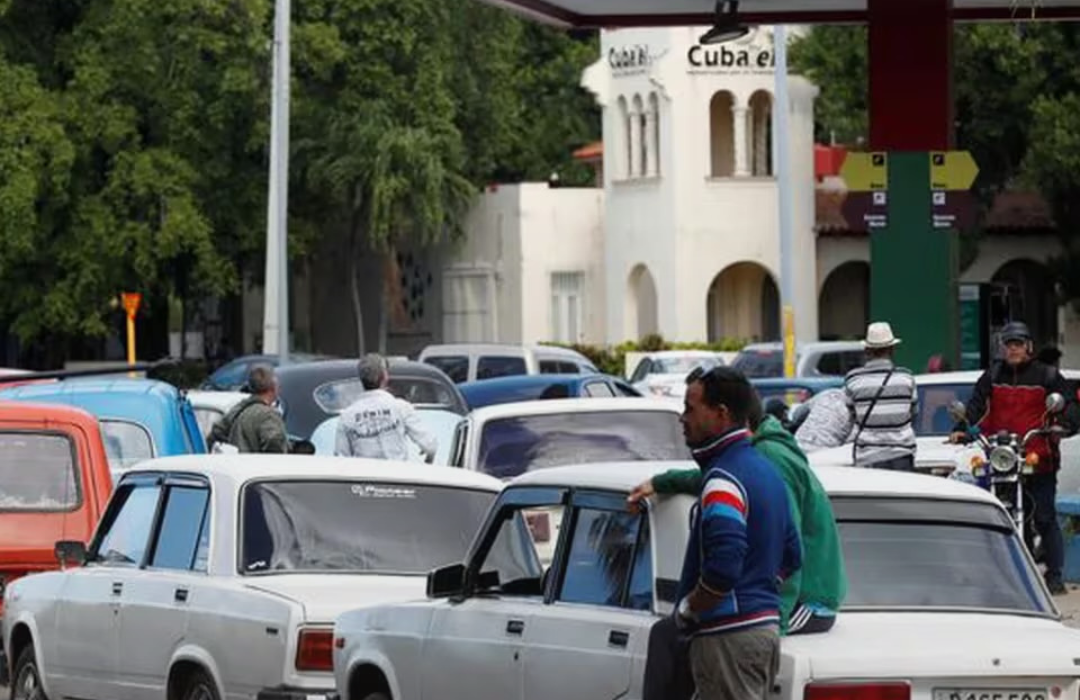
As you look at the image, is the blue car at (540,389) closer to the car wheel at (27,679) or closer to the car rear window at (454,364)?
the car wheel at (27,679)

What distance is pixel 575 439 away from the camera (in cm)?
1828

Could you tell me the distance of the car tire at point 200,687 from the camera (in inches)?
502

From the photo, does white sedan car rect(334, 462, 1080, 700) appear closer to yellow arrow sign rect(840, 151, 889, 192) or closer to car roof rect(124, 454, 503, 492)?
car roof rect(124, 454, 503, 492)

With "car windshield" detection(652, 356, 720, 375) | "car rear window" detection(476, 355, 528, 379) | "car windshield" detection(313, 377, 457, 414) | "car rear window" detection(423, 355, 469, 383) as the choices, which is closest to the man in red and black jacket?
"car windshield" detection(313, 377, 457, 414)

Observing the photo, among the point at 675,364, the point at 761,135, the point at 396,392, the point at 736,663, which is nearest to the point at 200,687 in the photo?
the point at 736,663

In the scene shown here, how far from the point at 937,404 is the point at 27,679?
9.15 meters

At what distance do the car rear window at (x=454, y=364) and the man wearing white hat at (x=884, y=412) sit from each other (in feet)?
79.5

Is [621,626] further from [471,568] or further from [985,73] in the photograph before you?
[985,73]

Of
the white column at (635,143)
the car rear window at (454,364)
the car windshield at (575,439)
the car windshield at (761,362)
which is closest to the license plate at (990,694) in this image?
the car windshield at (575,439)

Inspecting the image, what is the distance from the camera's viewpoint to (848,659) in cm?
923

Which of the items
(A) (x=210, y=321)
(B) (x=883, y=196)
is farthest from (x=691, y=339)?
(B) (x=883, y=196)

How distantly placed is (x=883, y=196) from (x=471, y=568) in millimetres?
10947

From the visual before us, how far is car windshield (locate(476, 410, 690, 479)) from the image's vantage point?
A: 59.5ft

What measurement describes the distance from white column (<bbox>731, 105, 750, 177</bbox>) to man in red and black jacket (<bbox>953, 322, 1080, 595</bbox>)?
4578 cm
